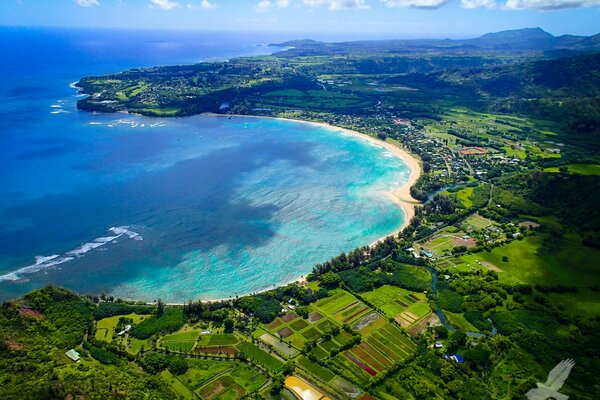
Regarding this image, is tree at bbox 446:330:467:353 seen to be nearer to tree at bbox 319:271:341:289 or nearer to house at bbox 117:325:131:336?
tree at bbox 319:271:341:289

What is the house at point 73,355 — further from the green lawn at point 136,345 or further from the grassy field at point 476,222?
the grassy field at point 476,222

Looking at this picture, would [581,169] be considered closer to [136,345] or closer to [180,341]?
[180,341]

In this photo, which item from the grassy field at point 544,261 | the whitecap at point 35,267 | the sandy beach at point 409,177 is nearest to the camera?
the whitecap at point 35,267

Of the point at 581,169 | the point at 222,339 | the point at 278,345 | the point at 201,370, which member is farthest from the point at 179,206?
the point at 581,169

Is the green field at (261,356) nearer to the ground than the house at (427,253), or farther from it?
nearer to the ground

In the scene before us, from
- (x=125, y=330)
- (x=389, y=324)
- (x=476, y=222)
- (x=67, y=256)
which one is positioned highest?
(x=67, y=256)

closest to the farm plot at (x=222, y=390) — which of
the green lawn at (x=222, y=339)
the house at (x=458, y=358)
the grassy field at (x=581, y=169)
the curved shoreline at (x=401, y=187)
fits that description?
the green lawn at (x=222, y=339)

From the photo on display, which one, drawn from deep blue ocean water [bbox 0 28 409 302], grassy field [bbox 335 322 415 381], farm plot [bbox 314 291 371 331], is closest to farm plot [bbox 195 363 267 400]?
grassy field [bbox 335 322 415 381]
